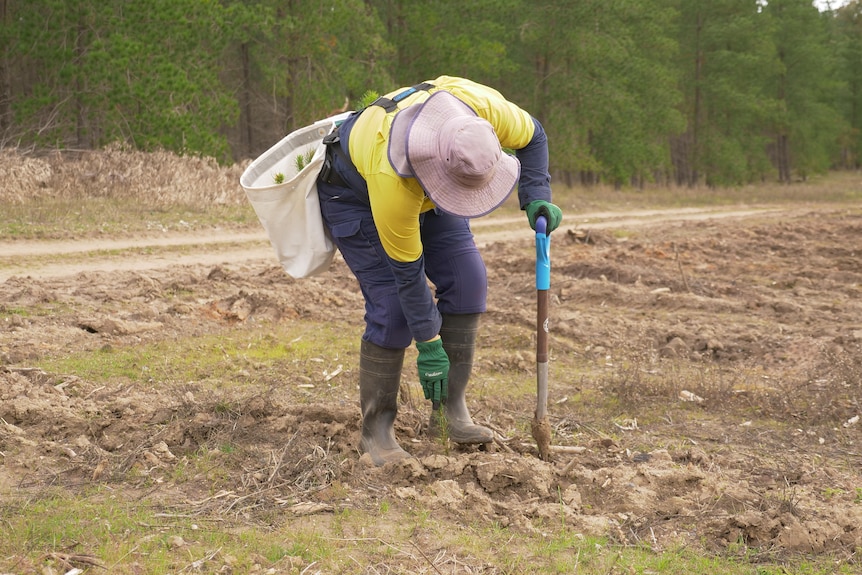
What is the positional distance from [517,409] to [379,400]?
1402mm

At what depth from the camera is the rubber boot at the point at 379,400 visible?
→ 4.00 meters

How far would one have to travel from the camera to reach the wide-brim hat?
323 centimetres

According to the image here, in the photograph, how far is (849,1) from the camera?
54.2 metres

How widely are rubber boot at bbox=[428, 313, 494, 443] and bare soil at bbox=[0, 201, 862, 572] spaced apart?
99 millimetres

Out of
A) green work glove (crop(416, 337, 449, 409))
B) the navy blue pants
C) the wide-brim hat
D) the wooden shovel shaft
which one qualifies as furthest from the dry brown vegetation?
the wide-brim hat

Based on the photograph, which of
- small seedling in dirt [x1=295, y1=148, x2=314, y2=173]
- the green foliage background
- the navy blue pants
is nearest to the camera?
the navy blue pants

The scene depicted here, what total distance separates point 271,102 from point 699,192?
1525 centimetres

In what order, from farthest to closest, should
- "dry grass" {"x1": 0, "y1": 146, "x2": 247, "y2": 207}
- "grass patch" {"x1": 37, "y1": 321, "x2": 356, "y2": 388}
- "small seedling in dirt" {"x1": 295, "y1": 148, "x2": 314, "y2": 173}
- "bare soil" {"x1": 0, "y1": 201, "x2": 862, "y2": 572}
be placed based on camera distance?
"dry grass" {"x1": 0, "y1": 146, "x2": 247, "y2": 207} → "grass patch" {"x1": 37, "y1": 321, "x2": 356, "y2": 388} → "small seedling in dirt" {"x1": 295, "y1": 148, "x2": 314, "y2": 173} → "bare soil" {"x1": 0, "y1": 201, "x2": 862, "y2": 572}

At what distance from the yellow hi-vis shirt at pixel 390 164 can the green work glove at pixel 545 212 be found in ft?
1.13

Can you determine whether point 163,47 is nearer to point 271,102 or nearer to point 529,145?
point 271,102

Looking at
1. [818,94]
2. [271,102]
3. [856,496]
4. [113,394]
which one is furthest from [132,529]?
[818,94]

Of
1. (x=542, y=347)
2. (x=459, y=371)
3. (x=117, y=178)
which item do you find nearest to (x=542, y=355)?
(x=542, y=347)

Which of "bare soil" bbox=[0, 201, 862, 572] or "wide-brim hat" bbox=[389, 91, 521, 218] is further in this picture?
"bare soil" bbox=[0, 201, 862, 572]

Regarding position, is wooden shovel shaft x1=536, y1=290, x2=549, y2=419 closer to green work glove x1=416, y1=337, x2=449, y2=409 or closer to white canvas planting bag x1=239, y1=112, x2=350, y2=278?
green work glove x1=416, y1=337, x2=449, y2=409
